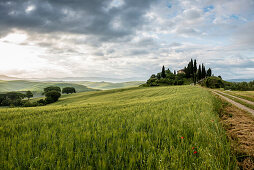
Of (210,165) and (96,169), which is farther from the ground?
(210,165)

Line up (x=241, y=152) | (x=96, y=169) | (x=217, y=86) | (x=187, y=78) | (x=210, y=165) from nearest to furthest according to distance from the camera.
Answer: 1. (x=210, y=165)
2. (x=96, y=169)
3. (x=241, y=152)
4. (x=217, y=86)
5. (x=187, y=78)

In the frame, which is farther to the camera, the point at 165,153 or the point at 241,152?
the point at 241,152

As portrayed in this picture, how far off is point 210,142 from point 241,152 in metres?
0.59

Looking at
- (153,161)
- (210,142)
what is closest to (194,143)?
(210,142)

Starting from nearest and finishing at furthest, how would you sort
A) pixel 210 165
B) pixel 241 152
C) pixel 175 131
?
1. pixel 210 165
2. pixel 241 152
3. pixel 175 131

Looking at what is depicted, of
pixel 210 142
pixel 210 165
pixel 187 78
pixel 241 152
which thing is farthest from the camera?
pixel 187 78

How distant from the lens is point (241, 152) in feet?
8.59

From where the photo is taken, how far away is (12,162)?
209 centimetres

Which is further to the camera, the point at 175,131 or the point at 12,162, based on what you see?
the point at 175,131

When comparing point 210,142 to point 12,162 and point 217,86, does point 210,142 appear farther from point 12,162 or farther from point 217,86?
point 217,86

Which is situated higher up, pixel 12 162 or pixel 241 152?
pixel 12 162

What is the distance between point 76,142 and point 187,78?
12905cm

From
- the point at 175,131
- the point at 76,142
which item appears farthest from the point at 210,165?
Answer: the point at 76,142

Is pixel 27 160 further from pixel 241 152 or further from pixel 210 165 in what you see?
pixel 241 152
